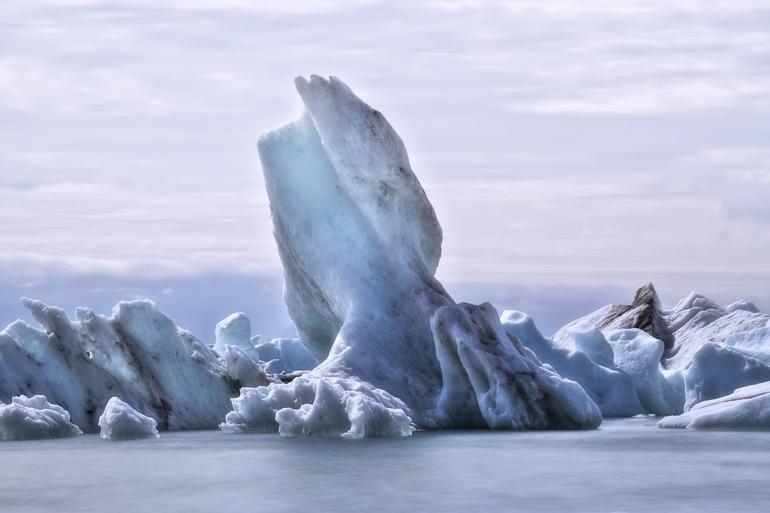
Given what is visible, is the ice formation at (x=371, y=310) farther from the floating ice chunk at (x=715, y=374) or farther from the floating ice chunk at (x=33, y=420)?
the floating ice chunk at (x=715, y=374)

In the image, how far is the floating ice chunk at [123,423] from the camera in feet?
67.8

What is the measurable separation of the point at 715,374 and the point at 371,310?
809cm

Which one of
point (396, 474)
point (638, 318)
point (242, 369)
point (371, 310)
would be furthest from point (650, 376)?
point (396, 474)

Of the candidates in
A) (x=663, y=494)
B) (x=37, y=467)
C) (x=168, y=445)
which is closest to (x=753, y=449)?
(x=663, y=494)

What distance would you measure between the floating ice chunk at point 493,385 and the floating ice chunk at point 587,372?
6.18m

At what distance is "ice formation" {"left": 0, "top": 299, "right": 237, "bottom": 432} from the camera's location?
22359mm

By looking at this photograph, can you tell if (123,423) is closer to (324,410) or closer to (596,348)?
(324,410)

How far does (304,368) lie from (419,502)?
83.8 ft

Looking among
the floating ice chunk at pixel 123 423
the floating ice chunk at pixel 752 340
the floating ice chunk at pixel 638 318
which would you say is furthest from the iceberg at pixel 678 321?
the floating ice chunk at pixel 123 423

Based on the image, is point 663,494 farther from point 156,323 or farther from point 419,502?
point 156,323

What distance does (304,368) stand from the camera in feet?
125

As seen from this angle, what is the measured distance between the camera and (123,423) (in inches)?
818

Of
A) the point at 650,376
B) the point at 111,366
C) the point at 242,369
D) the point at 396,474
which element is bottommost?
the point at 650,376

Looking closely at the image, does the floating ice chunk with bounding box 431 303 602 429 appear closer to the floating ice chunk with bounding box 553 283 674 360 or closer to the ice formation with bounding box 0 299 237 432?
the ice formation with bounding box 0 299 237 432
